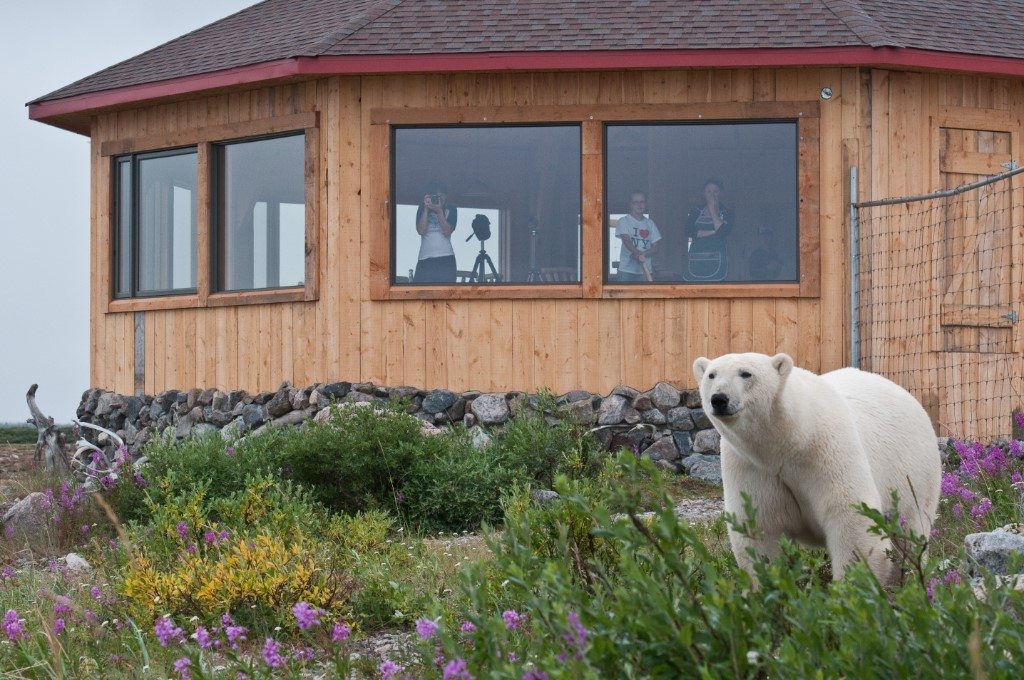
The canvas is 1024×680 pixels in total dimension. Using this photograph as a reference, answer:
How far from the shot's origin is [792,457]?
14.0 ft

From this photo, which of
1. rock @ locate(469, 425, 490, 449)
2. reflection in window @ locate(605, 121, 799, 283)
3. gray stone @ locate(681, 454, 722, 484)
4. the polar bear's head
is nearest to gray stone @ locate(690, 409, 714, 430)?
gray stone @ locate(681, 454, 722, 484)

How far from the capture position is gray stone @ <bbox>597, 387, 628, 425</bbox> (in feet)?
33.6

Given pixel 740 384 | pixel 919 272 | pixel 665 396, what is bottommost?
pixel 665 396

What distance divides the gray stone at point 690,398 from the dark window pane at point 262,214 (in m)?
3.50

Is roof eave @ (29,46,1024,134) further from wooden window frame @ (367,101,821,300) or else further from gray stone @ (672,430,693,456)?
gray stone @ (672,430,693,456)

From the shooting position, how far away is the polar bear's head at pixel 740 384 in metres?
4.06

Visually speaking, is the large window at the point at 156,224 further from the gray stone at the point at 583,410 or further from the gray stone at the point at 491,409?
the gray stone at the point at 583,410

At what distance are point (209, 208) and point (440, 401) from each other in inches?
124

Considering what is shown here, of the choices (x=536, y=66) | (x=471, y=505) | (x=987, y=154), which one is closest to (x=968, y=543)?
(x=471, y=505)

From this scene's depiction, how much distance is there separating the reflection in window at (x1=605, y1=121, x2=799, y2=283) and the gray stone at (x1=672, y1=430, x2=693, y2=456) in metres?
1.31

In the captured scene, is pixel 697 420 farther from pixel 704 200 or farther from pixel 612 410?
pixel 704 200

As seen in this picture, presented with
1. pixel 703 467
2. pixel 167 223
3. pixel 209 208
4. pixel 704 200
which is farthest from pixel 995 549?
pixel 167 223

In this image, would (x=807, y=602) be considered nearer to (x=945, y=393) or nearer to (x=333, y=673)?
(x=333, y=673)

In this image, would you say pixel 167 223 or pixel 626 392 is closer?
pixel 626 392
